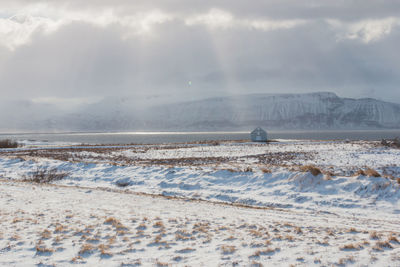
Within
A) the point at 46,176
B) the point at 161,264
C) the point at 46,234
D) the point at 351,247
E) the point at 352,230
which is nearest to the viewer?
the point at 161,264

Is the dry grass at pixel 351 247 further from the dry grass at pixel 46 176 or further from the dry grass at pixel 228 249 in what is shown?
the dry grass at pixel 46 176

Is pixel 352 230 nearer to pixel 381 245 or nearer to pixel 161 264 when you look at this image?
pixel 381 245

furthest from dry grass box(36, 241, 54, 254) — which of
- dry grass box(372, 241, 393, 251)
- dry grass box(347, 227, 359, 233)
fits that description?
dry grass box(347, 227, 359, 233)

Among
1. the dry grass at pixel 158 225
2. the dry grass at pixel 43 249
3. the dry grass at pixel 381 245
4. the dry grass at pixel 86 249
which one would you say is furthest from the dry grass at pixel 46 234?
the dry grass at pixel 381 245

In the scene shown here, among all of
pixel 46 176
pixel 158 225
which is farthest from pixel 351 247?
pixel 46 176

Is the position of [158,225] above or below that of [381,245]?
below

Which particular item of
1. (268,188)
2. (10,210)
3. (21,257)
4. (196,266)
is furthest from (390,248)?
(10,210)

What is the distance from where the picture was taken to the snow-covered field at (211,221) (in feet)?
28.7

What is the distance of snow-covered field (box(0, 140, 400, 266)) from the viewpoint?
8.76 meters

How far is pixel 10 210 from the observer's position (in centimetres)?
1403

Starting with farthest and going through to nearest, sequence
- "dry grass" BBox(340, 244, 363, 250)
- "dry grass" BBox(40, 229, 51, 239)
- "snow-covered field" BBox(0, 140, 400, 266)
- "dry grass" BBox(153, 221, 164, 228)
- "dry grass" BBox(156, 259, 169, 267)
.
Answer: "dry grass" BBox(153, 221, 164, 228)
"dry grass" BBox(40, 229, 51, 239)
"dry grass" BBox(340, 244, 363, 250)
"snow-covered field" BBox(0, 140, 400, 266)
"dry grass" BBox(156, 259, 169, 267)

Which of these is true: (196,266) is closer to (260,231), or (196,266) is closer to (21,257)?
(260,231)

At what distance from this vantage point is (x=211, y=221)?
12648 mm

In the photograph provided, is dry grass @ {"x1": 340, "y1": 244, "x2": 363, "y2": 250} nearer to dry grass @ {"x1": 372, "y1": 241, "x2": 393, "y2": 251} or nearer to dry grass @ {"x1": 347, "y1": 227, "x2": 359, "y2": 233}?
dry grass @ {"x1": 372, "y1": 241, "x2": 393, "y2": 251}
